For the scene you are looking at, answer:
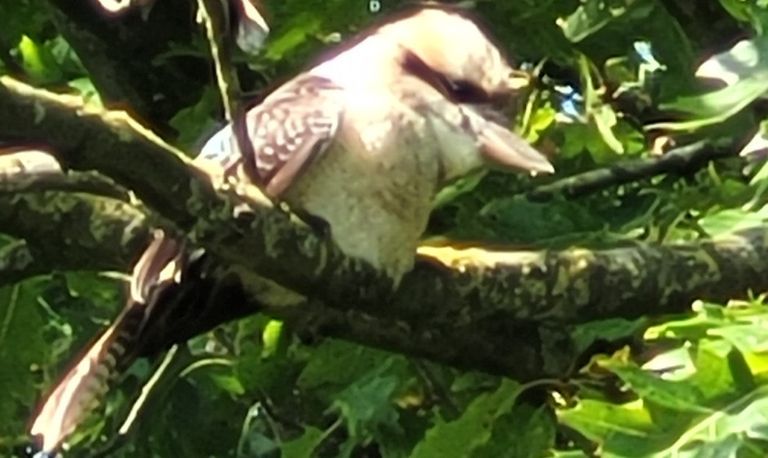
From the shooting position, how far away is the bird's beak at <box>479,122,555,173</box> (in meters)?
2.43

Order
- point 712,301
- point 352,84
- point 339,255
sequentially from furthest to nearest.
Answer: point 352,84 → point 712,301 → point 339,255

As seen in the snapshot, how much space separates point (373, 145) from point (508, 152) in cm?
17

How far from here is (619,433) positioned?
1.89 metres

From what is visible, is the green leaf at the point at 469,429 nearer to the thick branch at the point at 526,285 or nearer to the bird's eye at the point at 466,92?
the thick branch at the point at 526,285

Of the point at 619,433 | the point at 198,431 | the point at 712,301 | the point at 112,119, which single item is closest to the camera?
the point at 112,119

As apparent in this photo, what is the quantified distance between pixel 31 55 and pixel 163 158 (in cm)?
152

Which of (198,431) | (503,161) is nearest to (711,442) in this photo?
(503,161)

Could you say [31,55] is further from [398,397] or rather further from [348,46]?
[398,397]

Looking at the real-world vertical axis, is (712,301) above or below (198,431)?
above

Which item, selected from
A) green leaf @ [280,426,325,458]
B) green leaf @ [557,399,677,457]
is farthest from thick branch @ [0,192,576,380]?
green leaf @ [557,399,677,457]

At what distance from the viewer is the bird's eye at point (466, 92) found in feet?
8.57

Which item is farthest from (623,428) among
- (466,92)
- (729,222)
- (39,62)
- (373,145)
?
(39,62)

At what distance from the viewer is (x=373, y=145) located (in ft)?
8.20

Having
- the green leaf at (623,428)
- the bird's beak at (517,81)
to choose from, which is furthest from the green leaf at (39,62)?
the green leaf at (623,428)
